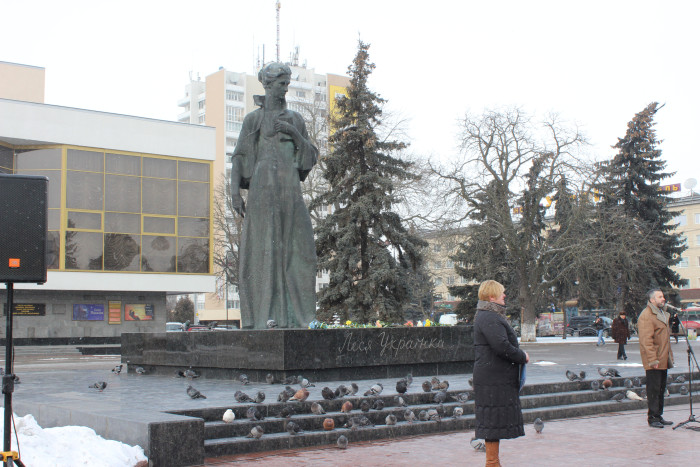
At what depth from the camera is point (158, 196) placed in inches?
1524

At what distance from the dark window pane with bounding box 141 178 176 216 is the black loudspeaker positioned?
33377 mm

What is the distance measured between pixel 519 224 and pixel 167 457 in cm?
3340

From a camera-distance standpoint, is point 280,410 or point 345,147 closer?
point 280,410

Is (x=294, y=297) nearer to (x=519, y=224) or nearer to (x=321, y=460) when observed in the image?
(x=321, y=460)

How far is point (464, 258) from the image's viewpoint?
37.8 m

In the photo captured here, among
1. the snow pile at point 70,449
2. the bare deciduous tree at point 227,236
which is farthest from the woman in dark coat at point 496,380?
the bare deciduous tree at point 227,236

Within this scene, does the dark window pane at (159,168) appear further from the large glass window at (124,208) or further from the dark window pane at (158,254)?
the dark window pane at (158,254)

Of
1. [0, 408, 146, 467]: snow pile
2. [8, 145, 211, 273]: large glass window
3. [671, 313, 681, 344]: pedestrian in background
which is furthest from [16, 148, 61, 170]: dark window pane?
[0, 408, 146, 467]: snow pile

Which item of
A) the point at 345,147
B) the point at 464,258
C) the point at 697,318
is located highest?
the point at 345,147

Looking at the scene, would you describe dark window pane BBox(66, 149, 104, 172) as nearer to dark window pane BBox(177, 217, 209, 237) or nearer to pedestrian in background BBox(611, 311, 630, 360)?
dark window pane BBox(177, 217, 209, 237)

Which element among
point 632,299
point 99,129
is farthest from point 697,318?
point 99,129

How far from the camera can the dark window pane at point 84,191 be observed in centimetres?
3625

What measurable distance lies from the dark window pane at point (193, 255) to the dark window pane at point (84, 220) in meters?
4.15

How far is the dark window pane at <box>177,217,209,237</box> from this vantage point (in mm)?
39250
